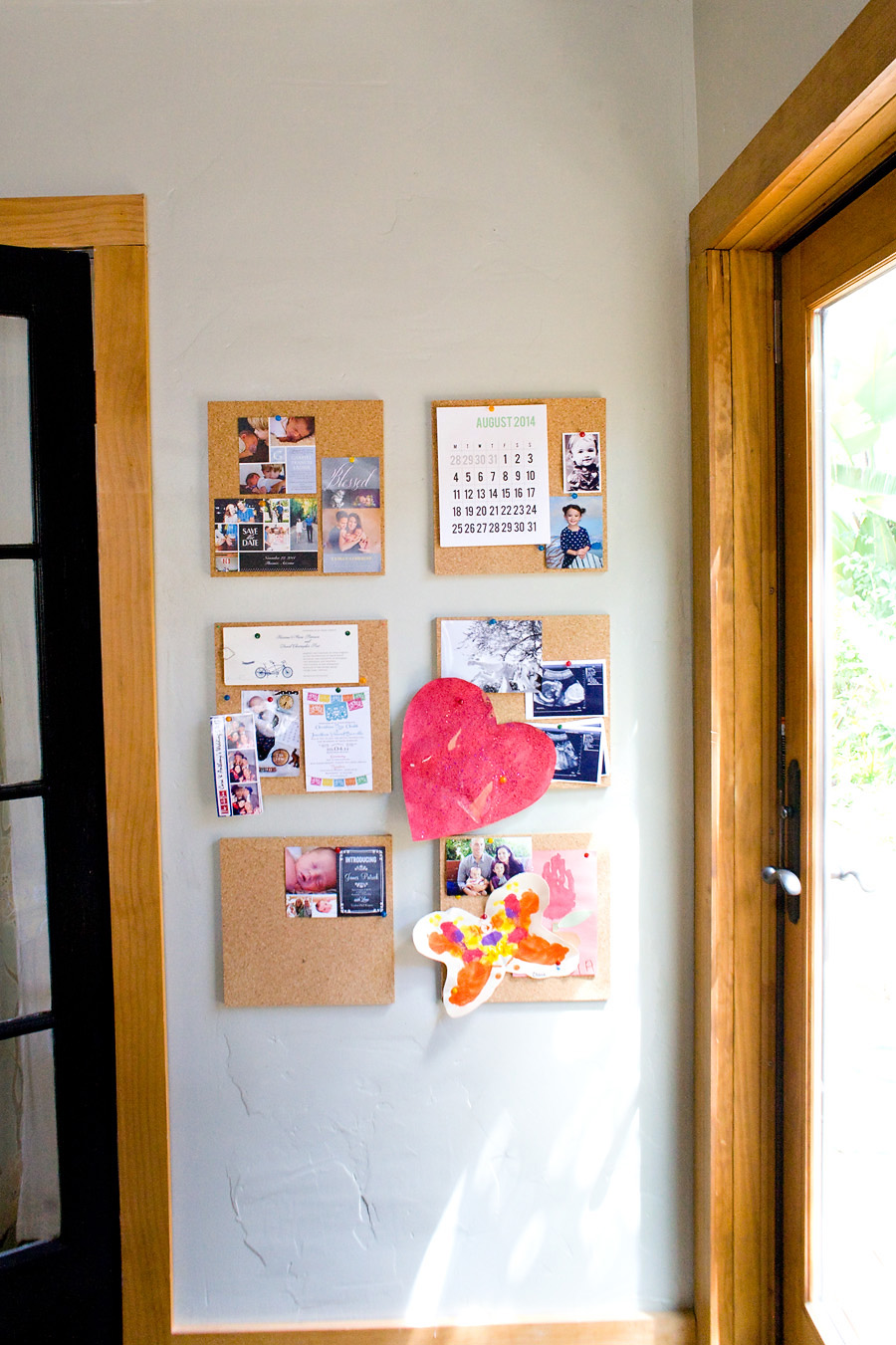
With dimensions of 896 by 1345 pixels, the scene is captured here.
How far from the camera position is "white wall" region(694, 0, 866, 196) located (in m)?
1.02

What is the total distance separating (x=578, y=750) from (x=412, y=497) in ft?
1.78

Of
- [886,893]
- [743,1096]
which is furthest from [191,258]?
[743,1096]

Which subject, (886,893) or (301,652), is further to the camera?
(301,652)

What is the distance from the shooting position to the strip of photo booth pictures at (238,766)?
143cm

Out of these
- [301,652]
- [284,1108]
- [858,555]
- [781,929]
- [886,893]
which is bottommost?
[284,1108]

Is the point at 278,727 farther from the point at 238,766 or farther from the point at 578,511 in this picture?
the point at 578,511

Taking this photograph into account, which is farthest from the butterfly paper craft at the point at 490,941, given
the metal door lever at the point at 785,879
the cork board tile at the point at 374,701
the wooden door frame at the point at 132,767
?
the wooden door frame at the point at 132,767

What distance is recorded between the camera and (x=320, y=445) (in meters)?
1.42

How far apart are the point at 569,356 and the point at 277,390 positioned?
52 cm

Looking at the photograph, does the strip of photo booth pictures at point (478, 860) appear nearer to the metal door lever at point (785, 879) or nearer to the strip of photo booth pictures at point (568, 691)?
the strip of photo booth pictures at point (568, 691)

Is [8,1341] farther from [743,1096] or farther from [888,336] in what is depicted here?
[888,336]

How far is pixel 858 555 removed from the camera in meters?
1.19

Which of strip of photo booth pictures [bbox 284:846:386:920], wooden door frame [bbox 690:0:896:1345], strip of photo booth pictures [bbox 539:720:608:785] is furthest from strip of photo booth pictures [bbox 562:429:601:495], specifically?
strip of photo booth pictures [bbox 284:846:386:920]

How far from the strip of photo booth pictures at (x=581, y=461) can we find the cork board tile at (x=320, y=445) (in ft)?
1.08
